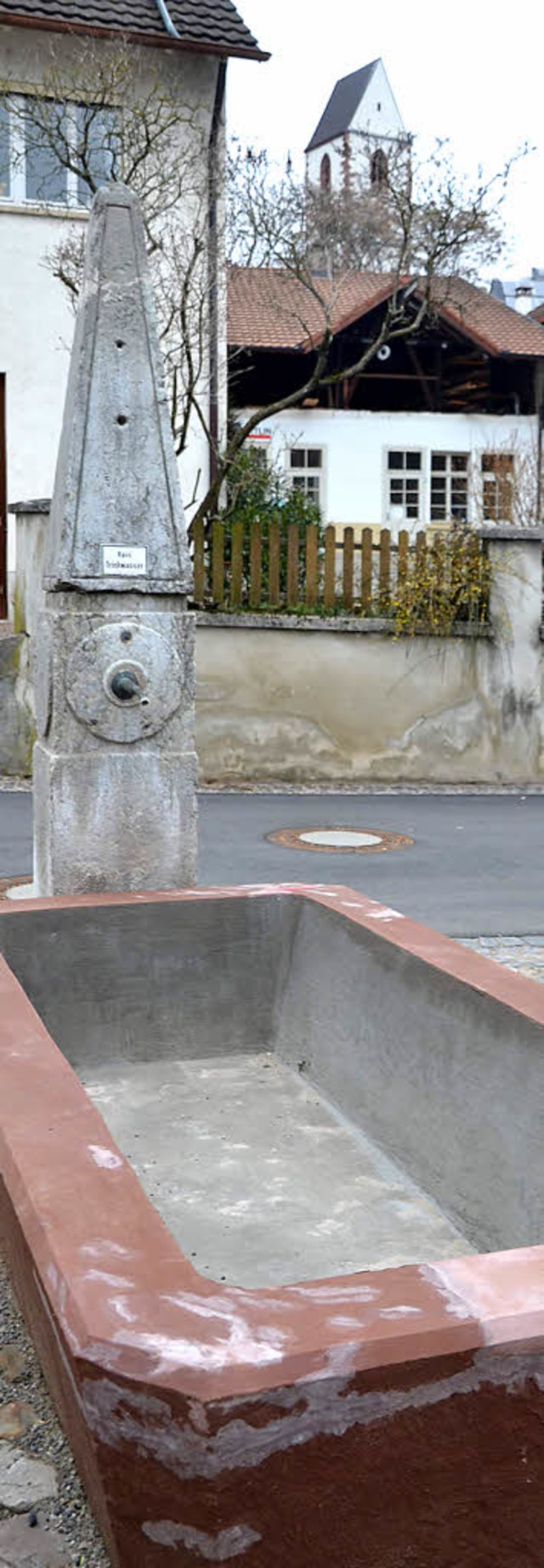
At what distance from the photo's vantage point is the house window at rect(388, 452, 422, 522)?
96.7ft

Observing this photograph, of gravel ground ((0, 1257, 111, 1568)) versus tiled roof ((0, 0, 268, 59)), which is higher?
tiled roof ((0, 0, 268, 59))

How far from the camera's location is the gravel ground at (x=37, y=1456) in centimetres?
196

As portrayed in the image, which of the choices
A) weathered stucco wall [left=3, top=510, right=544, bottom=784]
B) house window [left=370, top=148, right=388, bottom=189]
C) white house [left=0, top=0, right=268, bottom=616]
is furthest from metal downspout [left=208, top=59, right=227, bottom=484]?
weathered stucco wall [left=3, top=510, right=544, bottom=784]

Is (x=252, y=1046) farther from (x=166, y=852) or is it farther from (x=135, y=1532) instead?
(x=135, y=1532)

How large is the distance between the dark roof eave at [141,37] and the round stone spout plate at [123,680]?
37.5 ft

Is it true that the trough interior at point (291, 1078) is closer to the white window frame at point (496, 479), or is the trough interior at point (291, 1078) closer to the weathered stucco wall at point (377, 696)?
the weathered stucco wall at point (377, 696)

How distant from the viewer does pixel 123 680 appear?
15.7 ft

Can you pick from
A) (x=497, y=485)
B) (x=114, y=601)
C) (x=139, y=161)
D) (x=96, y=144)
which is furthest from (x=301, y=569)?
(x=497, y=485)

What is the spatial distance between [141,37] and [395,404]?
55.2 ft

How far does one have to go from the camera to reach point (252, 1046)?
174 inches

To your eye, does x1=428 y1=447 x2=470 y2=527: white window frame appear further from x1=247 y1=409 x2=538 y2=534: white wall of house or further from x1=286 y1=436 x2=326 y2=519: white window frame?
x1=286 y1=436 x2=326 y2=519: white window frame

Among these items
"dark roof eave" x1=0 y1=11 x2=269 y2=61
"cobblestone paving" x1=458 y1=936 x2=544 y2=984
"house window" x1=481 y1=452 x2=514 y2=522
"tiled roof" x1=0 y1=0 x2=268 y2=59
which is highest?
"tiled roof" x1=0 y1=0 x2=268 y2=59

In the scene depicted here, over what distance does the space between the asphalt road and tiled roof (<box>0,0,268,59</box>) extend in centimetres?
857

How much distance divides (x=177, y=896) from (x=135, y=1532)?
2.64 m
